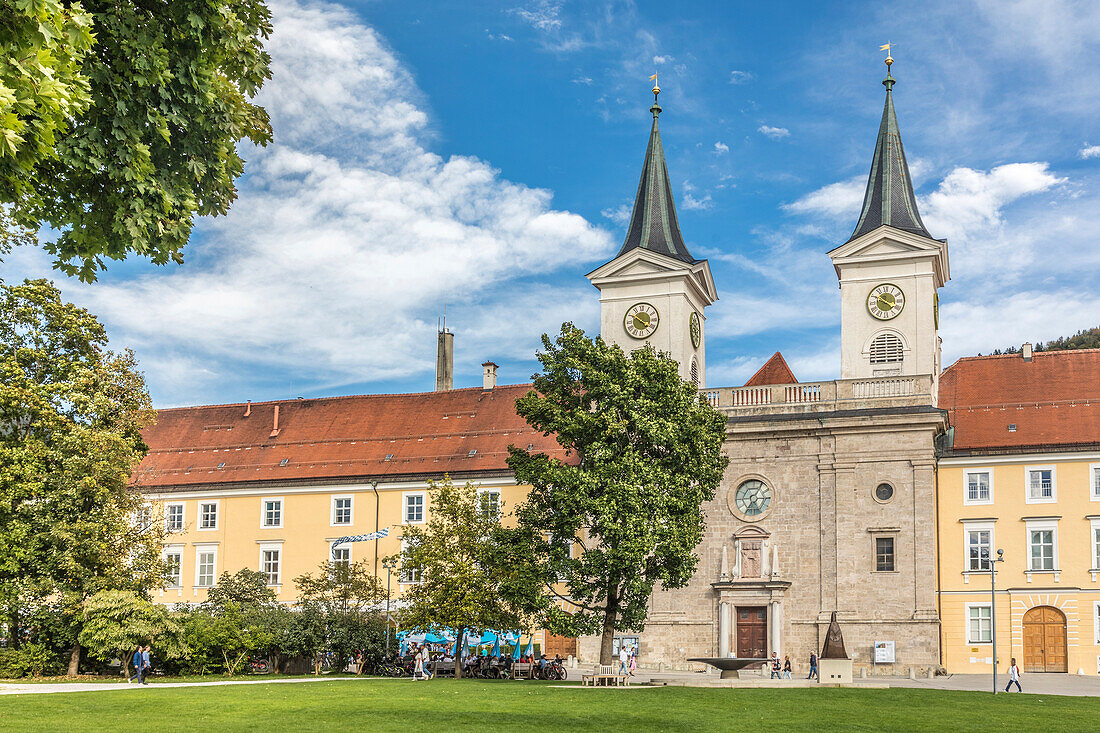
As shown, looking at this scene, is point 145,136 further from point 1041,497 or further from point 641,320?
point 1041,497

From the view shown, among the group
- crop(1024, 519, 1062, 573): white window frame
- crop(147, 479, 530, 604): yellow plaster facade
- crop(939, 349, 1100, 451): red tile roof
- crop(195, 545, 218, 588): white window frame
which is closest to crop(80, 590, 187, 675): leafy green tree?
crop(147, 479, 530, 604): yellow plaster facade

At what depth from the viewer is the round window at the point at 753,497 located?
49.2 m

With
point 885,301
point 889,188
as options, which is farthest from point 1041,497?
point 889,188

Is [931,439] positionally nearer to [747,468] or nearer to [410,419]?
[747,468]

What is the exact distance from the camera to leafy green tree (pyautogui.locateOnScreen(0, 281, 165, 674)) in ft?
127

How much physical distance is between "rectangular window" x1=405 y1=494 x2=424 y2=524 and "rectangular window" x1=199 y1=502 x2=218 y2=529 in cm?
1076

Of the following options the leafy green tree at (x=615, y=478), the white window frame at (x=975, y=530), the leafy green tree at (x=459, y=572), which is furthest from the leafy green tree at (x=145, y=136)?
the white window frame at (x=975, y=530)

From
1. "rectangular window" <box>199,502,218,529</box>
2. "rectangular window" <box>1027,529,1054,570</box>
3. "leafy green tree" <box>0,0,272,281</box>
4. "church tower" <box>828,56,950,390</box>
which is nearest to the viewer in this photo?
"leafy green tree" <box>0,0,272,281</box>

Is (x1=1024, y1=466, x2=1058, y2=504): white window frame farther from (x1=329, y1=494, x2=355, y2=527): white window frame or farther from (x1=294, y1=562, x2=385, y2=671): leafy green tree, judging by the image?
(x1=329, y1=494, x2=355, y2=527): white window frame

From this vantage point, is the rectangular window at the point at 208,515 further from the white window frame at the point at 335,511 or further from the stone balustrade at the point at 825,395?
the stone balustrade at the point at 825,395

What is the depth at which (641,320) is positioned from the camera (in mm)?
53312

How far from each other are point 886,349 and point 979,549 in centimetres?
931

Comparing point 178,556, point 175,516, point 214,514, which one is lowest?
point 178,556

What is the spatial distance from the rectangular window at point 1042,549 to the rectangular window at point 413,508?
28.1 metres
